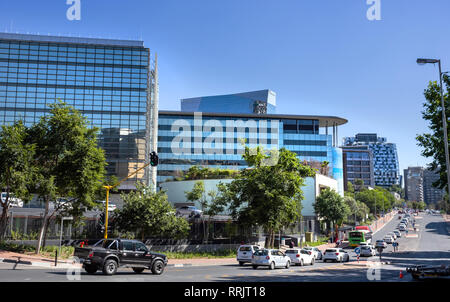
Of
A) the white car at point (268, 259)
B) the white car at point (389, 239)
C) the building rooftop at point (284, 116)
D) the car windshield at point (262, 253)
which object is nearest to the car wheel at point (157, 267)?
the white car at point (268, 259)

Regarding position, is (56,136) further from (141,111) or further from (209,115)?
(209,115)

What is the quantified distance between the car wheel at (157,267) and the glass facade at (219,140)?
3235 inches

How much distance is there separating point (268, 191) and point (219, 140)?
229 feet

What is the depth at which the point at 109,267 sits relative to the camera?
19.6 meters

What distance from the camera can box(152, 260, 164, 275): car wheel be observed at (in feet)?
70.3

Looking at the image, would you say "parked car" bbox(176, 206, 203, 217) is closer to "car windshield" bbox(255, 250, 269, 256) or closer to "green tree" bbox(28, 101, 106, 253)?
"green tree" bbox(28, 101, 106, 253)

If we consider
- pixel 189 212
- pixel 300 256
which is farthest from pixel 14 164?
pixel 189 212

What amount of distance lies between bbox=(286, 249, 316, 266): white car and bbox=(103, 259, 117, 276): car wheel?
17603 millimetres

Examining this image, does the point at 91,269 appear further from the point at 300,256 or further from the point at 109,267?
the point at 300,256

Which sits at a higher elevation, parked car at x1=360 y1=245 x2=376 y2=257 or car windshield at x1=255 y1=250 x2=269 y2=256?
car windshield at x1=255 y1=250 x2=269 y2=256

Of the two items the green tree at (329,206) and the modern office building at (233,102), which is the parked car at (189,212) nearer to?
the green tree at (329,206)

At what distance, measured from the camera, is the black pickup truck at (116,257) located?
63.4 feet

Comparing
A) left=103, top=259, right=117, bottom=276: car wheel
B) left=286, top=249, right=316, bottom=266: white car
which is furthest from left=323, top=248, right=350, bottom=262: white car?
left=103, top=259, right=117, bottom=276: car wheel
